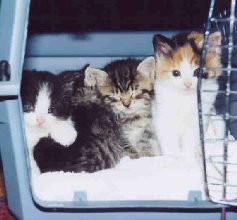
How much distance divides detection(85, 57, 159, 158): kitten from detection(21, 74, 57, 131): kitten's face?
0.18 m

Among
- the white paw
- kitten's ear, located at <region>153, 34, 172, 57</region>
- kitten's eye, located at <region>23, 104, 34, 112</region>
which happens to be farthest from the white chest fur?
kitten's eye, located at <region>23, 104, 34, 112</region>

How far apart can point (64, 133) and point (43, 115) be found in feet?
0.31

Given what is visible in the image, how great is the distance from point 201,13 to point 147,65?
0.50m

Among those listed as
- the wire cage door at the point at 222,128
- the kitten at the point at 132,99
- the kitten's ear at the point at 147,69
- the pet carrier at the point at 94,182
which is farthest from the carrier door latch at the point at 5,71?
the kitten's ear at the point at 147,69

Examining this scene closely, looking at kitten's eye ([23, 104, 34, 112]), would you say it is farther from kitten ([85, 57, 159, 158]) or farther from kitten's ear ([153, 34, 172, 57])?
kitten's ear ([153, 34, 172, 57])

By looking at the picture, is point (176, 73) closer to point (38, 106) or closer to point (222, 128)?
point (222, 128)

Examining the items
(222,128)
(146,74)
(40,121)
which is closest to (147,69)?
(146,74)

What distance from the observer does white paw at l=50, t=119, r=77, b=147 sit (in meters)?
1.49

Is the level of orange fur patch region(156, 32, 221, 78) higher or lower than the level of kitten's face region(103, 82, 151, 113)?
higher

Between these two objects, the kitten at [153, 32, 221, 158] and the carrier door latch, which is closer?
the carrier door latch

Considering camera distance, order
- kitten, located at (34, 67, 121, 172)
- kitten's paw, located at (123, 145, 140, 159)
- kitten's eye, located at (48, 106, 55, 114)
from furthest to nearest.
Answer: kitten's paw, located at (123, 145, 140, 159) < kitten's eye, located at (48, 106, 55, 114) < kitten, located at (34, 67, 121, 172)

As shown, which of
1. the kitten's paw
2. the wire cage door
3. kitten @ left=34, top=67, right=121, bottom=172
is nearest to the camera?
the wire cage door

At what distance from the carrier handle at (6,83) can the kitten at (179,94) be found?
0.67 m

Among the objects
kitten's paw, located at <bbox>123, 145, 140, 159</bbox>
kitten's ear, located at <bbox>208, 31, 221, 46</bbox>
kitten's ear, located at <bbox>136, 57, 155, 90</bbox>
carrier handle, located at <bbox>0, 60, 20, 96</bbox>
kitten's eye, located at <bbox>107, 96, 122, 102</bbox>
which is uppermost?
kitten's ear, located at <bbox>208, 31, 221, 46</bbox>
